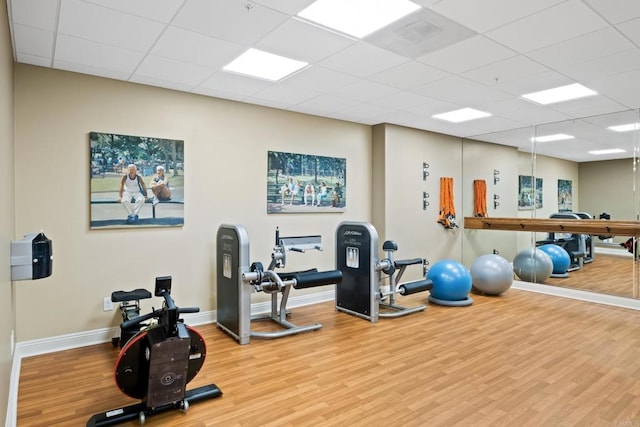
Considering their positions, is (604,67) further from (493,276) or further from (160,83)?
(160,83)

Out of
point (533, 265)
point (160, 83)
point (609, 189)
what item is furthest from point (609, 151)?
point (160, 83)

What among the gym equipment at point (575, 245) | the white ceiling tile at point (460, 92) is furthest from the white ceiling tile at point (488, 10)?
the gym equipment at point (575, 245)

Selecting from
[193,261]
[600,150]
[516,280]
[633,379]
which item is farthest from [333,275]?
[600,150]

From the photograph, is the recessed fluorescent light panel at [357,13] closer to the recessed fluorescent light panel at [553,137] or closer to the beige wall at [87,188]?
the beige wall at [87,188]

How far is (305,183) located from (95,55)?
2837 millimetres

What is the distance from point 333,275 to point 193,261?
1.62m

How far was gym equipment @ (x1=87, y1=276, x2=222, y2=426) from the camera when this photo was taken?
93.5 inches

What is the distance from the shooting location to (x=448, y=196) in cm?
693

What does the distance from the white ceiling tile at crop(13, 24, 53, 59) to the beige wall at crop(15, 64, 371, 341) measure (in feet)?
1.28

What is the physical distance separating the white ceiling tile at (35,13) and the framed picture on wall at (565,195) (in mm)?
7067

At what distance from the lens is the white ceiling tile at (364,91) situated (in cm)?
414

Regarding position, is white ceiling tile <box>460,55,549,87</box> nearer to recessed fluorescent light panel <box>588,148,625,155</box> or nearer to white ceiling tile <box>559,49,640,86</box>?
white ceiling tile <box>559,49,640,86</box>

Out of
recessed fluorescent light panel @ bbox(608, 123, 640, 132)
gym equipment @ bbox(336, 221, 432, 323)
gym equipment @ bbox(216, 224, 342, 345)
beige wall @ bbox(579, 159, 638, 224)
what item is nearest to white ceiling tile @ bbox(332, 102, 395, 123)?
gym equipment @ bbox(336, 221, 432, 323)

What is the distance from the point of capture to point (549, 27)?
9.16 feet
